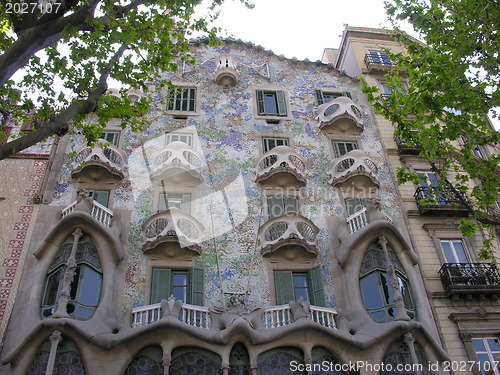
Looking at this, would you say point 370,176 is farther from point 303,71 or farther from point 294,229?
point 303,71

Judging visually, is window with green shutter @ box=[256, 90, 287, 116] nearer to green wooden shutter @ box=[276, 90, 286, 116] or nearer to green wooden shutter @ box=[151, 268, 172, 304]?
green wooden shutter @ box=[276, 90, 286, 116]

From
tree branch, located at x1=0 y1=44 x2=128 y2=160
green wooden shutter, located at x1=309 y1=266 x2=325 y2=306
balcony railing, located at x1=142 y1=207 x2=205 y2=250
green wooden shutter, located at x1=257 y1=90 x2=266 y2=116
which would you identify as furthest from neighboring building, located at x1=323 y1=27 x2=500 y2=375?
tree branch, located at x1=0 y1=44 x2=128 y2=160

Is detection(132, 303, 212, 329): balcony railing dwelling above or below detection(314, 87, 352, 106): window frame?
below

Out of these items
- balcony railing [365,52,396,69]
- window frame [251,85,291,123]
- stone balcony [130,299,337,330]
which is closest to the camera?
stone balcony [130,299,337,330]

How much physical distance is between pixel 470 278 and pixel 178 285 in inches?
369

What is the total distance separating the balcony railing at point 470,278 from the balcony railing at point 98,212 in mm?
10955

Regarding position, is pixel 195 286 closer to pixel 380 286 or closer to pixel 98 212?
pixel 98 212

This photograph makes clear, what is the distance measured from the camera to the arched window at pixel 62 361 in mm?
13141

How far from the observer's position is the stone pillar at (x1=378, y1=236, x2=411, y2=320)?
1462cm

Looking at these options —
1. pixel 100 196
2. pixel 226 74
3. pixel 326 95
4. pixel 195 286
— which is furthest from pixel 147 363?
pixel 326 95

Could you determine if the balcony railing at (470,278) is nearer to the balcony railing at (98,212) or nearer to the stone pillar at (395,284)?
the stone pillar at (395,284)

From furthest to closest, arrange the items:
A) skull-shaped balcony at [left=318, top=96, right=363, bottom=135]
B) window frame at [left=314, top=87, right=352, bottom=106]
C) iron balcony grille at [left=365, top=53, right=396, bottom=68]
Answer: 1. iron balcony grille at [left=365, top=53, right=396, bottom=68]
2. window frame at [left=314, top=87, right=352, bottom=106]
3. skull-shaped balcony at [left=318, top=96, right=363, bottom=135]

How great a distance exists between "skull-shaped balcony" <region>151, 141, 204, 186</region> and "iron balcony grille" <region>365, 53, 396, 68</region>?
10.2 meters

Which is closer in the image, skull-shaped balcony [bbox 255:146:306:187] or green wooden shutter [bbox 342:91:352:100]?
skull-shaped balcony [bbox 255:146:306:187]
